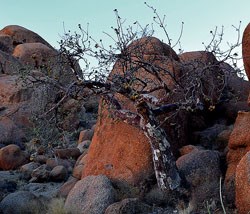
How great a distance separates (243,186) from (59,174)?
9.38 metres

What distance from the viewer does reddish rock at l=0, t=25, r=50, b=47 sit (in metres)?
37.6

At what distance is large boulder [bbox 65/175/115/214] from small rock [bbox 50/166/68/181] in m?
4.81

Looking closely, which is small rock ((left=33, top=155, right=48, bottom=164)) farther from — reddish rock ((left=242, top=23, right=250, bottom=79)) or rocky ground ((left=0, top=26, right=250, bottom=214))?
reddish rock ((left=242, top=23, right=250, bottom=79))

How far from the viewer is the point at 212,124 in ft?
49.5

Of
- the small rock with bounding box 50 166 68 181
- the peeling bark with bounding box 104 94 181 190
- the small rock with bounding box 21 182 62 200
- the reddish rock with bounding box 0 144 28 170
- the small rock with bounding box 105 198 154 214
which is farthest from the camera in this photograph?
the reddish rock with bounding box 0 144 28 170

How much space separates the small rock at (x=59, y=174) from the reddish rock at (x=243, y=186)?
30.1 feet

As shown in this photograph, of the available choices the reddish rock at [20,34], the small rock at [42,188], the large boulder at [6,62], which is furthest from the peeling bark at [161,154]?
the reddish rock at [20,34]

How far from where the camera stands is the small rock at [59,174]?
17469 millimetres

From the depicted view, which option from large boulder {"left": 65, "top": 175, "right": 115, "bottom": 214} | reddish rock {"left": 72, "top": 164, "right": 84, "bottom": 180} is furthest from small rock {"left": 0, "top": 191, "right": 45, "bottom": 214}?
reddish rock {"left": 72, "top": 164, "right": 84, "bottom": 180}

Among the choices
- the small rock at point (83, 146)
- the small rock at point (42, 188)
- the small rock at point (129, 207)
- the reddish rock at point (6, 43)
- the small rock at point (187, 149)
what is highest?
the reddish rock at point (6, 43)

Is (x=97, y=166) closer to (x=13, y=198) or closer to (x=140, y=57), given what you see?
(x=13, y=198)

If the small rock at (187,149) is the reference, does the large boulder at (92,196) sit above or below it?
below

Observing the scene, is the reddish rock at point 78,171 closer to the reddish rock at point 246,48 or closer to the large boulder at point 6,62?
the reddish rock at point 246,48

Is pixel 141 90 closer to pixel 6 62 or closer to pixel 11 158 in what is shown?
pixel 11 158
